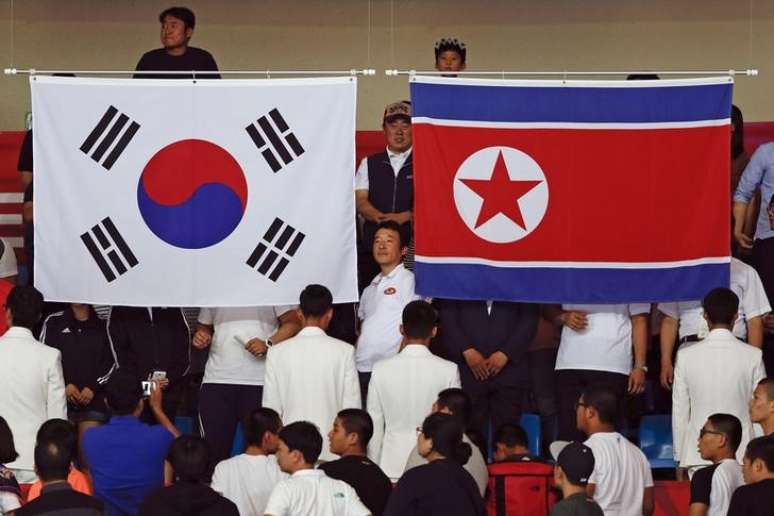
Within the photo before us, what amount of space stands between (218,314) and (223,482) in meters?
2.14

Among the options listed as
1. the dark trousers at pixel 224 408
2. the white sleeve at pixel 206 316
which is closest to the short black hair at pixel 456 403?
the dark trousers at pixel 224 408

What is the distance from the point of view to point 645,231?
39.1ft

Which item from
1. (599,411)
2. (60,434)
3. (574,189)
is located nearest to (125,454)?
(60,434)

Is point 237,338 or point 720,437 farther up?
point 237,338

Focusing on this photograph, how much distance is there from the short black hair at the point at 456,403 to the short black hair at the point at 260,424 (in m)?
0.94

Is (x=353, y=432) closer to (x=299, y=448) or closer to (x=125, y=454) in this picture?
(x=299, y=448)

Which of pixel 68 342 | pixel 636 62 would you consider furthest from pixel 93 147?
pixel 636 62

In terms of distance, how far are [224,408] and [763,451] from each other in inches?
160

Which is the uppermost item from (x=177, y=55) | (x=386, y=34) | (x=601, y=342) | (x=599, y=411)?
(x=386, y=34)

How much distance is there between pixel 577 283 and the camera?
11.9m

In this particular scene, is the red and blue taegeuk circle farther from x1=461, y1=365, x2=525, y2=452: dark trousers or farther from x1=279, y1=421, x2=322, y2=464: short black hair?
x1=279, y1=421, x2=322, y2=464: short black hair

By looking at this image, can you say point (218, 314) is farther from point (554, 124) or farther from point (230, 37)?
point (230, 37)

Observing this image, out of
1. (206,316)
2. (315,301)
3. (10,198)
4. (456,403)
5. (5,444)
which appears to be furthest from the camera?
(10,198)

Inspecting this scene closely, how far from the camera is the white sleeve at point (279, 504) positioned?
363 inches
